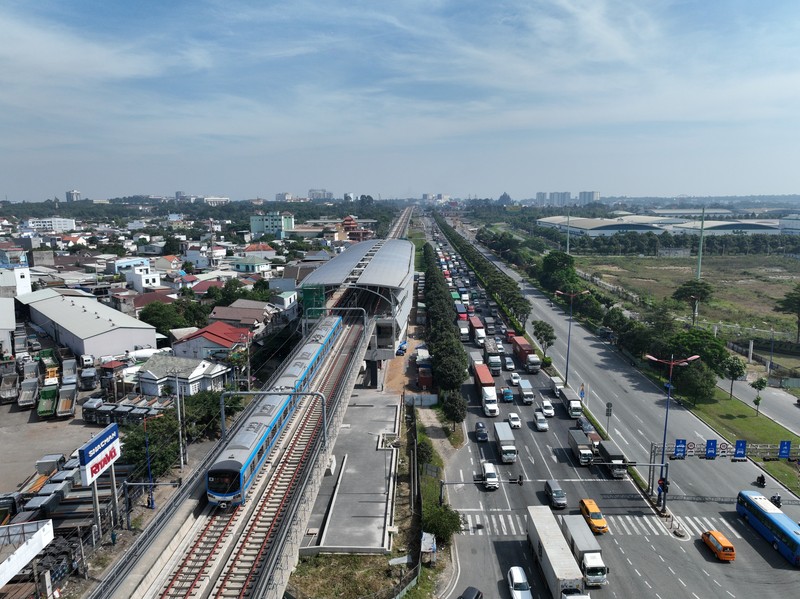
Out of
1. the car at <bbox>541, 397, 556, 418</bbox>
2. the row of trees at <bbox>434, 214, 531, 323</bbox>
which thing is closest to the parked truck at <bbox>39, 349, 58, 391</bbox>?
the car at <bbox>541, 397, 556, 418</bbox>

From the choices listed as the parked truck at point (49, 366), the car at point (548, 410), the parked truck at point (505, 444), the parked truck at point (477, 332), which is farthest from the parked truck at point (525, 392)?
the parked truck at point (49, 366)

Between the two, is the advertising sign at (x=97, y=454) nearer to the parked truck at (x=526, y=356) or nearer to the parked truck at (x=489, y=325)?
the parked truck at (x=526, y=356)

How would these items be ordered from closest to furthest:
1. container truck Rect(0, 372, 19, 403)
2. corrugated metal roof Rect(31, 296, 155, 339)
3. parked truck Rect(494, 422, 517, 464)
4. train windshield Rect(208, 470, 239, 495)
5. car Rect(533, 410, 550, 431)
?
train windshield Rect(208, 470, 239, 495) < parked truck Rect(494, 422, 517, 464) < car Rect(533, 410, 550, 431) < container truck Rect(0, 372, 19, 403) < corrugated metal roof Rect(31, 296, 155, 339)

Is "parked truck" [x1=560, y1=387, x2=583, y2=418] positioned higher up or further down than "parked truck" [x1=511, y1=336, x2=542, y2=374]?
further down

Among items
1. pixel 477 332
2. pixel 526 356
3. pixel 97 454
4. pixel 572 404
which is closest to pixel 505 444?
pixel 572 404

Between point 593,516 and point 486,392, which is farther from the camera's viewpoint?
point 486,392

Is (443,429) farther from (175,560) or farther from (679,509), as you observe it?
(175,560)

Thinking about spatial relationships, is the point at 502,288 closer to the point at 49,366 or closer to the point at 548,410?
the point at 548,410

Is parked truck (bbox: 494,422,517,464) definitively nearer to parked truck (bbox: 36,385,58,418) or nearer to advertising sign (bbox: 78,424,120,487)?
advertising sign (bbox: 78,424,120,487)
